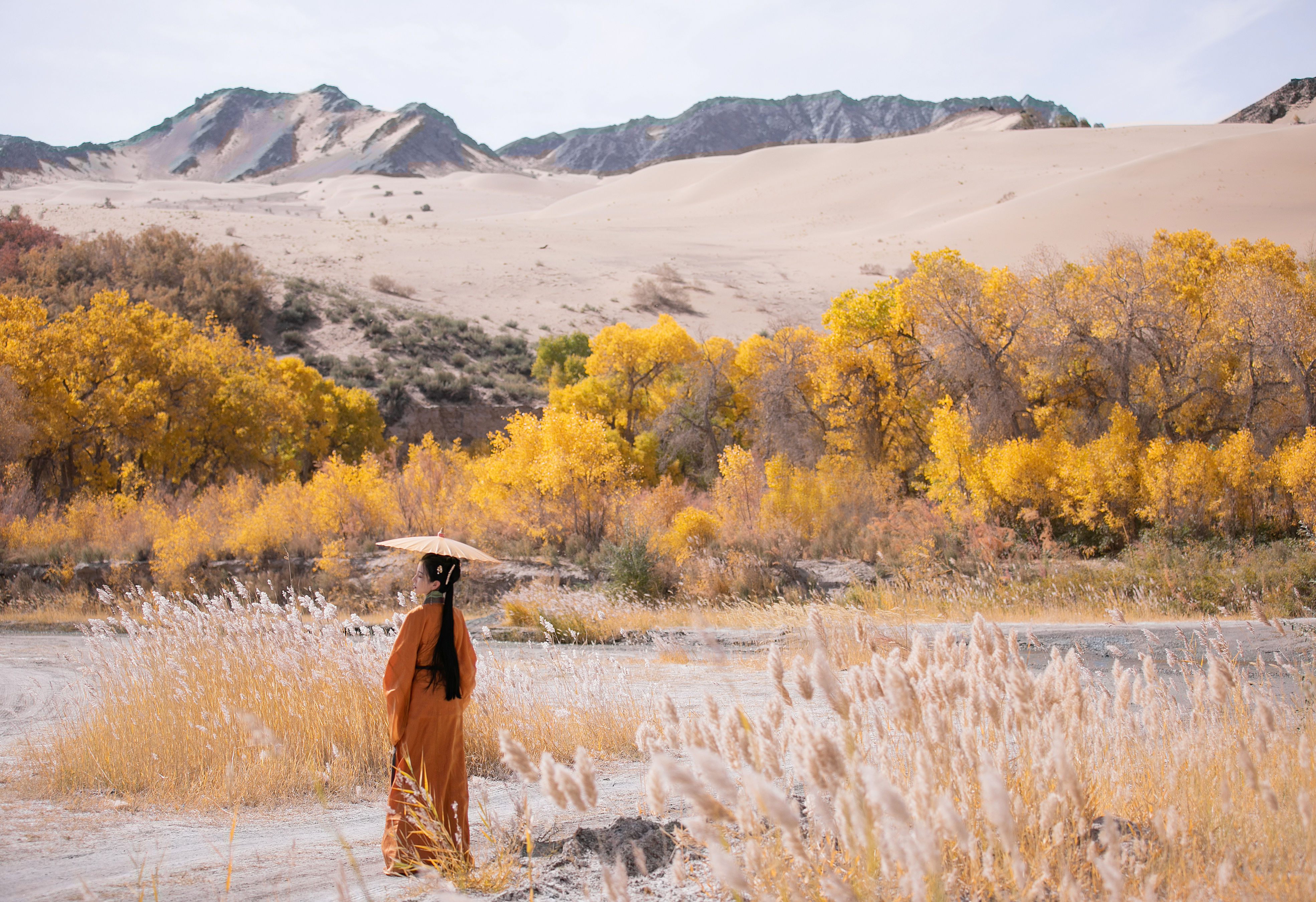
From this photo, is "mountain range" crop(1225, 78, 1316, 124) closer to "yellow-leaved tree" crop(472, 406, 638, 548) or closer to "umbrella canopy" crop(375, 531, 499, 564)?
"yellow-leaved tree" crop(472, 406, 638, 548)

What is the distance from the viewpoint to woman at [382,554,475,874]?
384 cm

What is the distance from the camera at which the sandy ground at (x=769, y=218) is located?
172 ft

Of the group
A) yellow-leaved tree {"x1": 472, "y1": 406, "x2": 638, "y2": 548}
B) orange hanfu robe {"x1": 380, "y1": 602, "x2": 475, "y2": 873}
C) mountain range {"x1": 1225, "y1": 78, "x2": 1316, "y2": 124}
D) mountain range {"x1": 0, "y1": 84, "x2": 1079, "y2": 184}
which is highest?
mountain range {"x1": 0, "y1": 84, "x2": 1079, "y2": 184}

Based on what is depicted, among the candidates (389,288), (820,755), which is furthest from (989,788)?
(389,288)

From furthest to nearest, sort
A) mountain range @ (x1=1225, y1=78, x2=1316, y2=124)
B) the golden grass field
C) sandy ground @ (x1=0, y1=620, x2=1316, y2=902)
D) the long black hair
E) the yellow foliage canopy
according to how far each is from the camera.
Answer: mountain range @ (x1=1225, y1=78, x2=1316, y2=124) → the yellow foliage canopy → the long black hair → sandy ground @ (x1=0, y1=620, x2=1316, y2=902) → the golden grass field

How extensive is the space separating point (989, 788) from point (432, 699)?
10.4 ft

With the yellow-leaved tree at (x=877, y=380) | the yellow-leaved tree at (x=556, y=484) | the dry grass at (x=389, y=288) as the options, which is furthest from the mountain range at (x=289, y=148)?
the yellow-leaved tree at (x=556, y=484)

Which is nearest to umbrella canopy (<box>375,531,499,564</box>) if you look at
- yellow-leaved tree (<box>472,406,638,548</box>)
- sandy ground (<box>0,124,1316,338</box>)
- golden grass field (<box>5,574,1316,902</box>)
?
golden grass field (<box>5,574,1316,902</box>)

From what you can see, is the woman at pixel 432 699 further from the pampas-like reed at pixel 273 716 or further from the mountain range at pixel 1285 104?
the mountain range at pixel 1285 104

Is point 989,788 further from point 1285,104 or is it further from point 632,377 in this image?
point 1285,104

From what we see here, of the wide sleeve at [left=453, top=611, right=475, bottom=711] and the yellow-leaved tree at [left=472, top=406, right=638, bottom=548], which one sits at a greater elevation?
the wide sleeve at [left=453, top=611, right=475, bottom=711]

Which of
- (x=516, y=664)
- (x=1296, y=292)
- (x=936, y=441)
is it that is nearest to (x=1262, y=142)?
(x=1296, y=292)

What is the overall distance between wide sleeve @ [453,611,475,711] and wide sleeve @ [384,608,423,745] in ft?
0.65

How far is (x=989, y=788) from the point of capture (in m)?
1.41
